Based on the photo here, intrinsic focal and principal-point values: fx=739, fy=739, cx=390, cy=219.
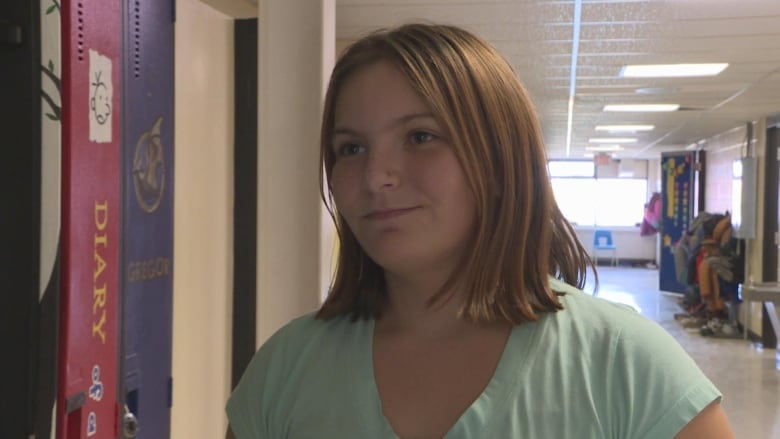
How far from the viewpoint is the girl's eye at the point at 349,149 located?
93 centimetres

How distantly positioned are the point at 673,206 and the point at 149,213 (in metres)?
11.0

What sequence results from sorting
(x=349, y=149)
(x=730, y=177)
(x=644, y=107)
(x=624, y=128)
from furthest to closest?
1. (x=730, y=177)
2. (x=624, y=128)
3. (x=644, y=107)
4. (x=349, y=149)

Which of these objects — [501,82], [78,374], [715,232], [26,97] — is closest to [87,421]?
[78,374]

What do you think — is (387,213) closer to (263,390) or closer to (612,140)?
(263,390)

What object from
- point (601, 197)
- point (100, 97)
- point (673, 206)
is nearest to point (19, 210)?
point (100, 97)

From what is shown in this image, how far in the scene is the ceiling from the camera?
318 centimetres

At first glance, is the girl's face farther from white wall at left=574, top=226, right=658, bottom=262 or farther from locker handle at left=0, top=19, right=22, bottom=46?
white wall at left=574, top=226, right=658, bottom=262

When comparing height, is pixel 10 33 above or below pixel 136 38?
below

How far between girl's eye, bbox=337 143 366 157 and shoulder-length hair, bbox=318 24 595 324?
8cm

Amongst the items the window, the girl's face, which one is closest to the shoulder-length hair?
the girl's face

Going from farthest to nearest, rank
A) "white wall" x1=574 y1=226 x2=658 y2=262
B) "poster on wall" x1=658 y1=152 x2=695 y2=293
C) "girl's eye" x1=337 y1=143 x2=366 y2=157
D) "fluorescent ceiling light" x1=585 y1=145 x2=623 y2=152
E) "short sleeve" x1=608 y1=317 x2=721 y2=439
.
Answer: "white wall" x1=574 y1=226 x2=658 y2=262
"fluorescent ceiling light" x1=585 y1=145 x2=623 y2=152
"poster on wall" x1=658 y1=152 x2=695 y2=293
"girl's eye" x1=337 y1=143 x2=366 y2=157
"short sleeve" x1=608 y1=317 x2=721 y2=439

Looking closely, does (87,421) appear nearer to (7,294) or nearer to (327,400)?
(7,294)

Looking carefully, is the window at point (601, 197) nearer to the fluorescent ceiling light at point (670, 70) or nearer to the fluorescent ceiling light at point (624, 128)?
the fluorescent ceiling light at point (624, 128)

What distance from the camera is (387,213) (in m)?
0.87
